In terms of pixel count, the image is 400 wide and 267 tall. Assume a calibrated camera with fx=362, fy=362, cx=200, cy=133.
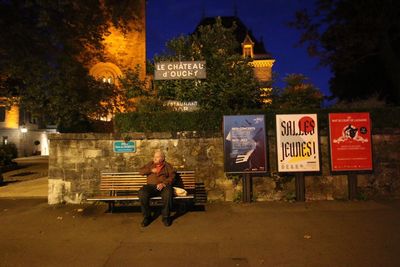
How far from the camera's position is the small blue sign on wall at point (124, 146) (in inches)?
358

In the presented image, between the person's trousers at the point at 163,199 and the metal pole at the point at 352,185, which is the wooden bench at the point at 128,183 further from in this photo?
the metal pole at the point at 352,185

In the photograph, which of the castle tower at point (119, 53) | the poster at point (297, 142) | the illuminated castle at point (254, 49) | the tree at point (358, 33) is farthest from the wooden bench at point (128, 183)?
the illuminated castle at point (254, 49)

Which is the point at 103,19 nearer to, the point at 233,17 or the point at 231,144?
the point at 231,144

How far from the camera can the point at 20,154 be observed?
129 ft

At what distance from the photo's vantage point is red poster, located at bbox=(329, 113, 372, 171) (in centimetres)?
881

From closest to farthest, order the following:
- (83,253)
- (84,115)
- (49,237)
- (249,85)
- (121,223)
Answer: (83,253)
(49,237)
(121,223)
(249,85)
(84,115)

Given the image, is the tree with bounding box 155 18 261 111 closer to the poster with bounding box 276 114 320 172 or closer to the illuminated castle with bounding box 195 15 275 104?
the poster with bounding box 276 114 320 172

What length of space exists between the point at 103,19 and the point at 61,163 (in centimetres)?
764

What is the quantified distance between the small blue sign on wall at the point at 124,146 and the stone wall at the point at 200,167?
0.10 m

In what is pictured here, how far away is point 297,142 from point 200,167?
2.46 meters

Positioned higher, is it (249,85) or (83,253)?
(249,85)

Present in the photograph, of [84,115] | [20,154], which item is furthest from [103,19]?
[20,154]

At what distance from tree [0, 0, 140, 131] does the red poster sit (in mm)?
8972

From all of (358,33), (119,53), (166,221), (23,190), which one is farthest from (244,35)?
(166,221)
